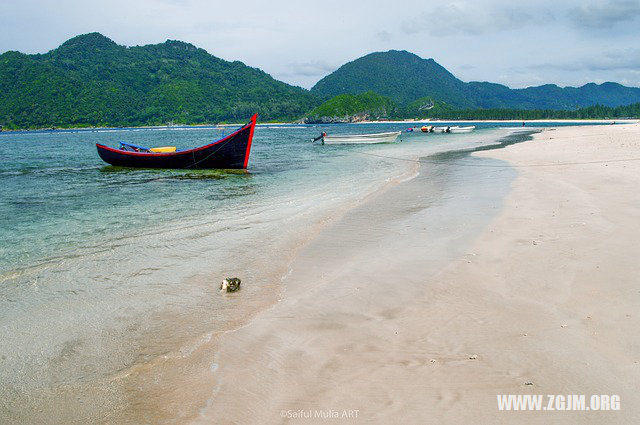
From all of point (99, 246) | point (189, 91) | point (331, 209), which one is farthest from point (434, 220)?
point (189, 91)

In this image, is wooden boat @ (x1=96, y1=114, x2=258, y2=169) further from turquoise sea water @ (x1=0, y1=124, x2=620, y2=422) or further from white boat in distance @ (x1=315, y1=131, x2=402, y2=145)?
white boat in distance @ (x1=315, y1=131, x2=402, y2=145)

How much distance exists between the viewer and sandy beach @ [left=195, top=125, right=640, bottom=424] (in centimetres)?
330

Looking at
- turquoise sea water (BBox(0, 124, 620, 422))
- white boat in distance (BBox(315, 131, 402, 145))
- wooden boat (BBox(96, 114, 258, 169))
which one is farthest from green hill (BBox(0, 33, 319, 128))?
turquoise sea water (BBox(0, 124, 620, 422))

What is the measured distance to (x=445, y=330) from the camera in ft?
14.5

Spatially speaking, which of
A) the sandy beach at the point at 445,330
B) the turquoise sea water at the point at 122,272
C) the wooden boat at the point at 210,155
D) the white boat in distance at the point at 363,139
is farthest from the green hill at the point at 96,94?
the sandy beach at the point at 445,330

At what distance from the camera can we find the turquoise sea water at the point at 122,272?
433 cm

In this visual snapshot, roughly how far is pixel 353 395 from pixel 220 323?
7.60 feet

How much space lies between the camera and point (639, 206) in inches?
348

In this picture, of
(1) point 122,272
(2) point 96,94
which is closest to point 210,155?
(1) point 122,272

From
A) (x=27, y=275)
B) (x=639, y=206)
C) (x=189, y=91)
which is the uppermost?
(x=189, y=91)

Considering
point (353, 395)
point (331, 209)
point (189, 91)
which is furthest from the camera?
point (189, 91)

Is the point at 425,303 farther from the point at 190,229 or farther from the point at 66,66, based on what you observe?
the point at 66,66

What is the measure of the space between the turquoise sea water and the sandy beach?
939 millimetres

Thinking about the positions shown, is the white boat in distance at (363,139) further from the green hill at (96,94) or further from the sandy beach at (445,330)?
the green hill at (96,94)
